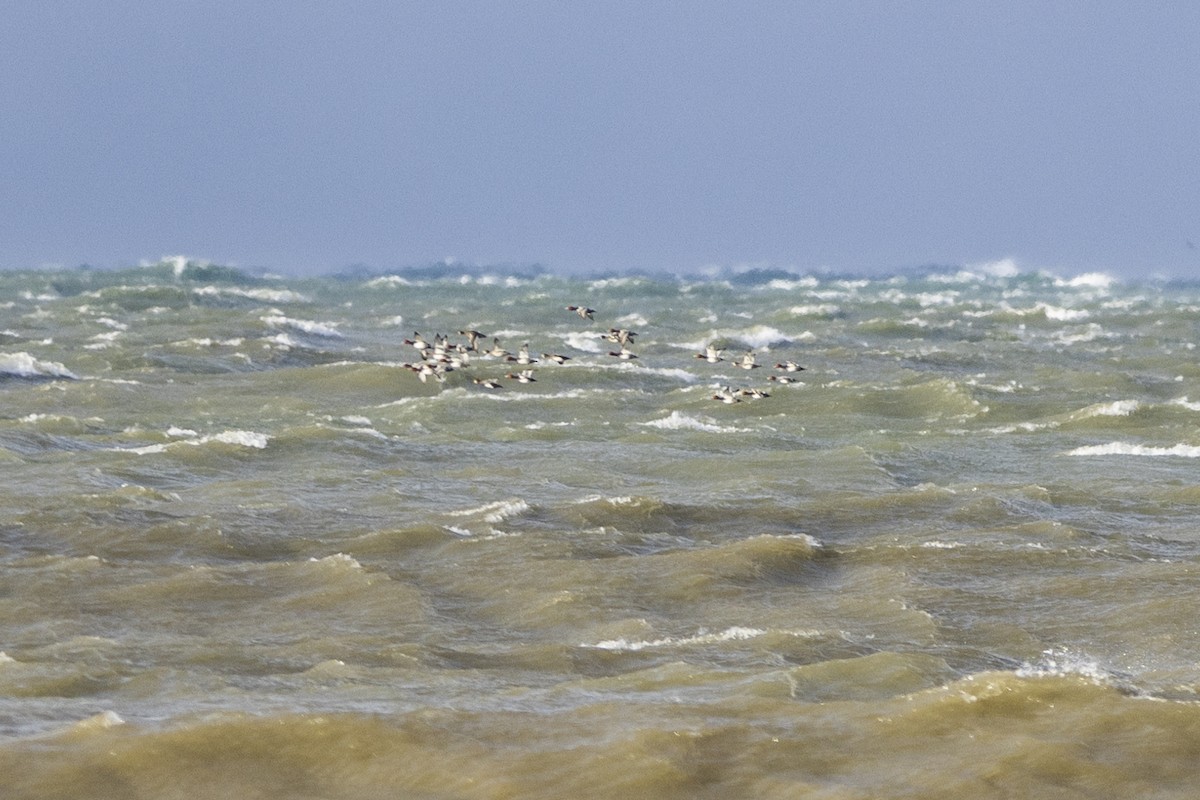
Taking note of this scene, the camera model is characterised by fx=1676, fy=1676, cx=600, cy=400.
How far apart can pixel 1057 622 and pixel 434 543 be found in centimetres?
775

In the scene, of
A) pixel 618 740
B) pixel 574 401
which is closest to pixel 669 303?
pixel 574 401

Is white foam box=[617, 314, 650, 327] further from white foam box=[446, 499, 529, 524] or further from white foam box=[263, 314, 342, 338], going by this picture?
white foam box=[446, 499, 529, 524]

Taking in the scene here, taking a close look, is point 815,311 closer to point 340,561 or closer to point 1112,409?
point 1112,409

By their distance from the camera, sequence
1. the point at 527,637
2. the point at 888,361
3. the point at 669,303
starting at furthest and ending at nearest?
the point at 669,303
the point at 888,361
the point at 527,637

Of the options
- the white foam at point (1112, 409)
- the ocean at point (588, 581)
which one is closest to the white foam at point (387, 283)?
the ocean at point (588, 581)

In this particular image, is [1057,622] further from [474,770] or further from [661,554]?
[474,770]

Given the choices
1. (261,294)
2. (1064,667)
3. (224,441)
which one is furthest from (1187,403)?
(261,294)

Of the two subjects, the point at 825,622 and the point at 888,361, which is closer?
the point at 825,622

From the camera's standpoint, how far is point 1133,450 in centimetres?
3030

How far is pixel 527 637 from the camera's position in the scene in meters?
16.9

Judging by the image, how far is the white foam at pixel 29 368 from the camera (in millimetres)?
39000

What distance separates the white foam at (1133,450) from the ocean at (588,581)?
0.11 meters

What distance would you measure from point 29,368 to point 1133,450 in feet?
81.7

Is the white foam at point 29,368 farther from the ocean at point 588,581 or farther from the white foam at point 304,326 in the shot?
the white foam at point 304,326
